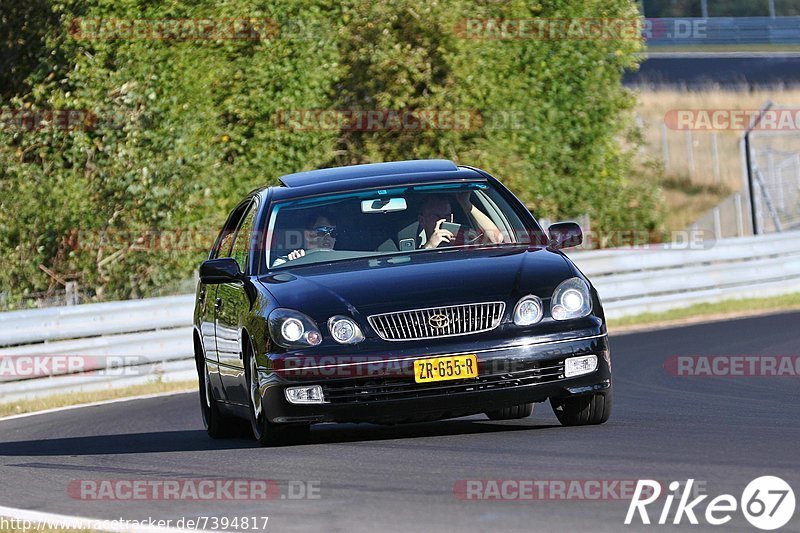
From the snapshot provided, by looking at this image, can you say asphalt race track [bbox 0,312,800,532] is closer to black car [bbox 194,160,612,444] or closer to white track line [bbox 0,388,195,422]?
black car [bbox 194,160,612,444]

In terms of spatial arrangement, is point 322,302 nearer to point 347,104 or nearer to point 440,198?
point 440,198

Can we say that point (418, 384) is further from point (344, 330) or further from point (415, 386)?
point (344, 330)

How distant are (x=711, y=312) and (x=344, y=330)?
12968 mm

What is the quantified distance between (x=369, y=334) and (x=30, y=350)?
8.03m

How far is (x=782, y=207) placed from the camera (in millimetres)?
28469

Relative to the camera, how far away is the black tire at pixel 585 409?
9.00m

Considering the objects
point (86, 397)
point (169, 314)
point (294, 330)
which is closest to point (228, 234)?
point (294, 330)

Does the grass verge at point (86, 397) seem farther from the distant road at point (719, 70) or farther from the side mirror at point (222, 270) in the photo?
the distant road at point (719, 70)

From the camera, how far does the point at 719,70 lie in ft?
168

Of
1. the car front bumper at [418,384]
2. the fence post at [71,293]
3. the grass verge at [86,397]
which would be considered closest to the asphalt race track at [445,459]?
the car front bumper at [418,384]

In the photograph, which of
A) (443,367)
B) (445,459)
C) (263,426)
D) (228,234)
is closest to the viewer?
(445,459)

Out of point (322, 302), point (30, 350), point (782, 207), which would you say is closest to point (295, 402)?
point (322, 302)

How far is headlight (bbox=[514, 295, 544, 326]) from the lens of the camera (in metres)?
8.55

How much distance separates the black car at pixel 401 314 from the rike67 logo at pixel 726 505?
1.99 m
